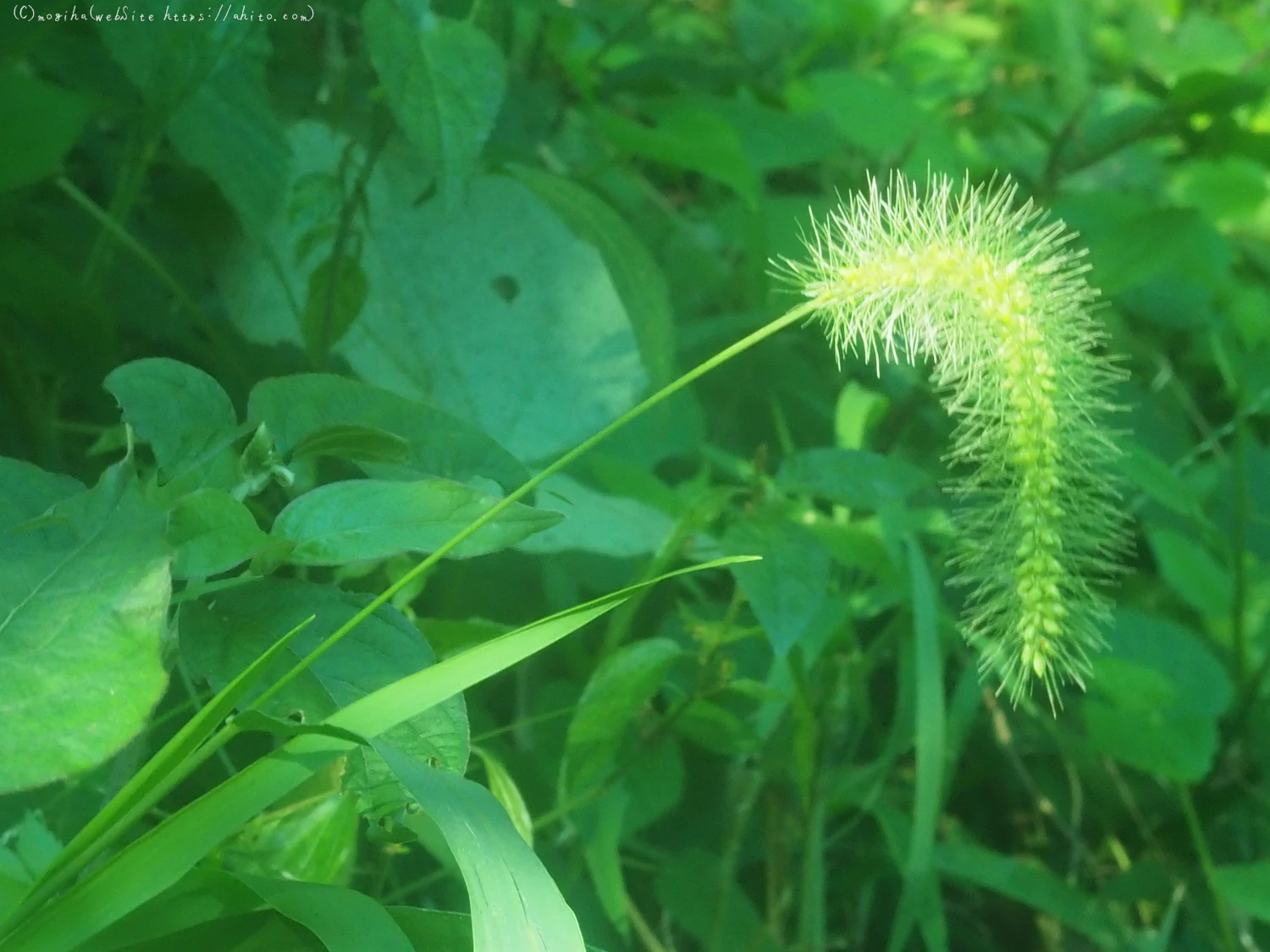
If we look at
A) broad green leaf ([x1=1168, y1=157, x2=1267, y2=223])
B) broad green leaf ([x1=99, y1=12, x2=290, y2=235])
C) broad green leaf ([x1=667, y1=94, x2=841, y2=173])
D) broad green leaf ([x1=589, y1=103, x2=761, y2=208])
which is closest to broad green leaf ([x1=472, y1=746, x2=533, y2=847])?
broad green leaf ([x1=99, y1=12, x2=290, y2=235])

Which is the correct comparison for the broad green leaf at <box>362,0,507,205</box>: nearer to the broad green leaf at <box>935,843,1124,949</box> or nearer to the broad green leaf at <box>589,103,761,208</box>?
the broad green leaf at <box>589,103,761,208</box>

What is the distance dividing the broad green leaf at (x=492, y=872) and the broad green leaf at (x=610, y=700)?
0.19 meters

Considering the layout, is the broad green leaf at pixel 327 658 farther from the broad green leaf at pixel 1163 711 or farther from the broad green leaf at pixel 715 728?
the broad green leaf at pixel 1163 711

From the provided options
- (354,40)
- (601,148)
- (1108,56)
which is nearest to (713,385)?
(601,148)

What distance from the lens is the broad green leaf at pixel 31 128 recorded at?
0.63 metres

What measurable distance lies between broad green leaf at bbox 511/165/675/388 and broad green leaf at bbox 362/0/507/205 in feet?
0.45

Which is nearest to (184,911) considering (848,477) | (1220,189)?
(848,477)

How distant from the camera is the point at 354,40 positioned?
0.94 meters

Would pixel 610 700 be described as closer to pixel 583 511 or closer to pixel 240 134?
pixel 583 511

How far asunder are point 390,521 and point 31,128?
0.39 m

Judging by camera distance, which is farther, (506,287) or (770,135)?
(770,135)

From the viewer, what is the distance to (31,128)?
636 millimetres

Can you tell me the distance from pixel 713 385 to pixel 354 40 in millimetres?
388

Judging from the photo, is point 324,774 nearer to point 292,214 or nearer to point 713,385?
point 292,214
